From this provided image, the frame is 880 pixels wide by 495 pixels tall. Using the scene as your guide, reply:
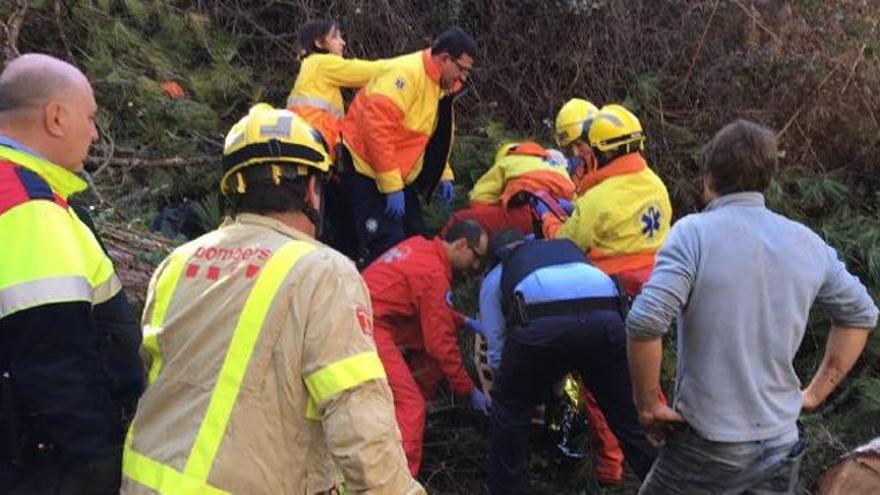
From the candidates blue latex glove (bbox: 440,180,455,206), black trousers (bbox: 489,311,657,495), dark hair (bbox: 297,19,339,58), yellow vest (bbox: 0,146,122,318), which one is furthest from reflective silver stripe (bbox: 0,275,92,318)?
blue latex glove (bbox: 440,180,455,206)

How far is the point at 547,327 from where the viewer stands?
13.5 ft

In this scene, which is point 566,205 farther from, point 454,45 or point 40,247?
point 40,247

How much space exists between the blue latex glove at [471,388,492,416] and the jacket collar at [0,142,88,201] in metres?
Answer: 2.80

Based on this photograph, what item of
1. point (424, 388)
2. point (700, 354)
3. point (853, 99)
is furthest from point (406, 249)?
point (853, 99)

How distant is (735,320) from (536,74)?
17.9ft

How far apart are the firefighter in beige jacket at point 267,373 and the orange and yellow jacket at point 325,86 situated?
3.76m

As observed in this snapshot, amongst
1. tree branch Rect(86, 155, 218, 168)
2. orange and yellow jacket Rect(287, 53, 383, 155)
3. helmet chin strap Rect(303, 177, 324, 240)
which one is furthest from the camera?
tree branch Rect(86, 155, 218, 168)

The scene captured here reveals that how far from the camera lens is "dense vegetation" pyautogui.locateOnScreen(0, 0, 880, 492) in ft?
22.5

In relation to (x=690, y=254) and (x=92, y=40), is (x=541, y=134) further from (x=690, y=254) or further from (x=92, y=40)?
(x=690, y=254)

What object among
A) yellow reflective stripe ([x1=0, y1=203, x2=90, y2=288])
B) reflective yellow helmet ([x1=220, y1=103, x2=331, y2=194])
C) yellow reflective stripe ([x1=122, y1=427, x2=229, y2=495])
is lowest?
yellow reflective stripe ([x1=122, y1=427, x2=229, y2=495])

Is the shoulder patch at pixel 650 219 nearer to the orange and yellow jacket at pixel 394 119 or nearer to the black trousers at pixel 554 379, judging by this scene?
the black trousers at pixel 554 379

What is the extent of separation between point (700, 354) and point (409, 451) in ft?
6.38

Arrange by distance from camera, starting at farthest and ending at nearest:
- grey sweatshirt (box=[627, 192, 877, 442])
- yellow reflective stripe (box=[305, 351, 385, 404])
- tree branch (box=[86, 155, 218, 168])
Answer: tree branch (box=[86, 155, 218, 168]) < grey sweatshirt (box=[627, 192, 877, 442]) < yellow reflective stripe (box=[305, 351, 385, 404])

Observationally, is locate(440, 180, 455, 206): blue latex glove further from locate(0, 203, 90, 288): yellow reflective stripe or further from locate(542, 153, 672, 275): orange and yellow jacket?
locate(0, 203, 90, 288): yellow reflective stripe
